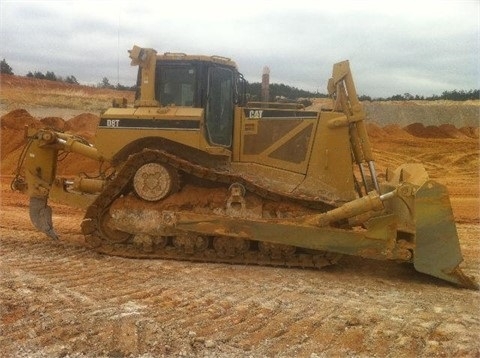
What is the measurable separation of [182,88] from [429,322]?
4.27m

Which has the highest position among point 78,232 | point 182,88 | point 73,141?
point 182,88

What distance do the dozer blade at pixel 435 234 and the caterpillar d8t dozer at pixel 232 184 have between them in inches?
Result: 0.5

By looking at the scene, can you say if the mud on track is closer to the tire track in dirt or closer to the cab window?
the tire track in dirt

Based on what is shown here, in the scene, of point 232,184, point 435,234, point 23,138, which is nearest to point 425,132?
point 23,138

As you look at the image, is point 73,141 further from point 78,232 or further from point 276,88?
point 276,88

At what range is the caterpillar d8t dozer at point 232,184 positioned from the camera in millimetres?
6863

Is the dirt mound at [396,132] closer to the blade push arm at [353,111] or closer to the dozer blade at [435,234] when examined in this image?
the blade push arm at [353,111]

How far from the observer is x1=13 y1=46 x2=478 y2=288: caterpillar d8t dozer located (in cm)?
686

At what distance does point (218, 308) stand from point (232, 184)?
2104 millimetres

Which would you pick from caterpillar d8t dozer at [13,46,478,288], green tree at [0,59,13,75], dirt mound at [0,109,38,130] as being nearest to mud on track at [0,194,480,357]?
caterpillar d8t dozer at [13,46,478,288]

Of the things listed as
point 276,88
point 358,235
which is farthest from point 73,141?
point 276,88

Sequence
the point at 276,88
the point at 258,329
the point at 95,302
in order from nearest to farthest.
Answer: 1. the point at 258,329
2. the point at 95,302
3. the point at 276,88

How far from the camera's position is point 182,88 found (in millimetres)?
7902

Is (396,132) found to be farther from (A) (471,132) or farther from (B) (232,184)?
(B) (232,184)
